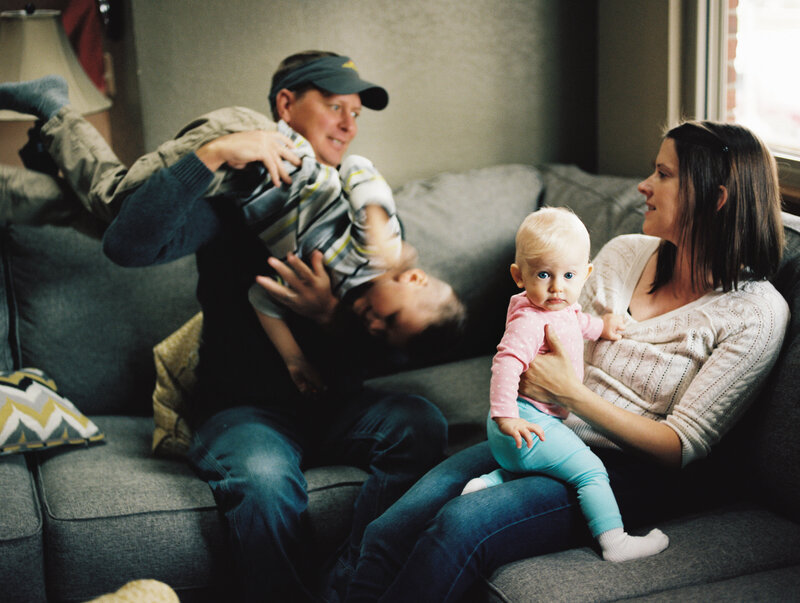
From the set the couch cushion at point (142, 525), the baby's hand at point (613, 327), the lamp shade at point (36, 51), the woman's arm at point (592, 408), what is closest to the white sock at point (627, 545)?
the woman's arm at point (592, 408)

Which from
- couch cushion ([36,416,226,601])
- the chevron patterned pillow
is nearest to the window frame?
couch cushion ([36,416,226,601])

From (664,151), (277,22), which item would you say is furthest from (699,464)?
(277,22)

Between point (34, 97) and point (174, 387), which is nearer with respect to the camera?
point (174, 387)

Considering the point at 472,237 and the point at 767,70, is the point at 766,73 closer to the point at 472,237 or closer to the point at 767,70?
the point at 767,70

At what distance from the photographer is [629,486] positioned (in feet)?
4.82

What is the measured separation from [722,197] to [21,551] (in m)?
1.58

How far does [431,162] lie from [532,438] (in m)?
1.70

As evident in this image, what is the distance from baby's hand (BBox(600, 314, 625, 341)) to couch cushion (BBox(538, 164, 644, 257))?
509 mm

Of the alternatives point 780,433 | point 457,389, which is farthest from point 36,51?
point 780,433

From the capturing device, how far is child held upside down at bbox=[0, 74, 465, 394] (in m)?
1.68

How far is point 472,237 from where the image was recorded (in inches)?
95.0

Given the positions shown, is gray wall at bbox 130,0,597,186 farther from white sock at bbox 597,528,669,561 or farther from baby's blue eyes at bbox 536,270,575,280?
white sock at bbox 597,528,669,561

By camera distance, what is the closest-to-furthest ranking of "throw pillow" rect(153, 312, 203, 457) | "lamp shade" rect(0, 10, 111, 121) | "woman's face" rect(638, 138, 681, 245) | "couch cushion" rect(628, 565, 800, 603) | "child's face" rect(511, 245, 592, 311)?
"couch cushion" rect(628, 565, 800, 603)
"child's face" rect(511, 245, 592, 311)
"woman's face" rect(638, 138, 681, 245)
"throw pillow" rect(153, 312, 203, 457)
"lamp shade" rect(0, 10, 111, 121)

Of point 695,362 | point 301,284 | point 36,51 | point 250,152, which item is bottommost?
point 695,362
